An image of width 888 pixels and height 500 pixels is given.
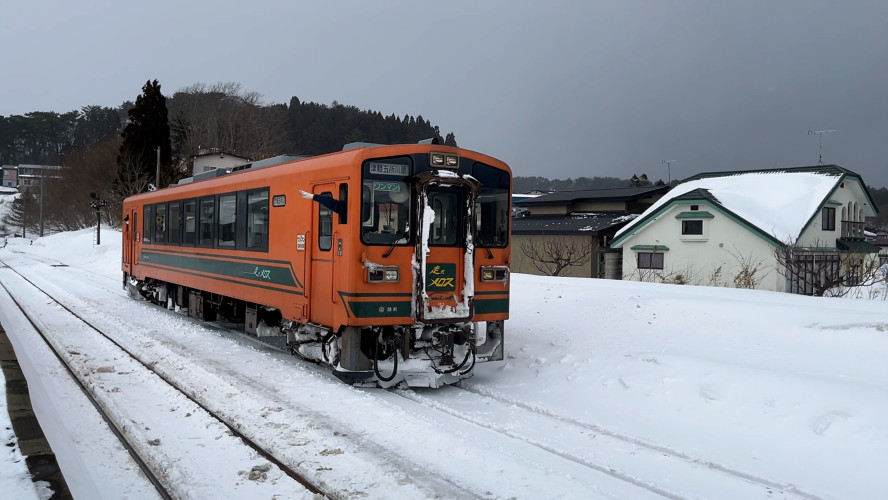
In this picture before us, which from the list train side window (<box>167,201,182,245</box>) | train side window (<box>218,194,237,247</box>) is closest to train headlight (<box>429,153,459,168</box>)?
train side window (<box>218,194,237,247</box>)

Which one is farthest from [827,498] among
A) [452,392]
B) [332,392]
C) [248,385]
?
[248,385]

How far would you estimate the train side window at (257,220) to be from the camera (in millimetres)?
9734

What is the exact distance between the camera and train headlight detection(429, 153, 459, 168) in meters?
7.88

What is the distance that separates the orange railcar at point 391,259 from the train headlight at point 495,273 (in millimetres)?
16

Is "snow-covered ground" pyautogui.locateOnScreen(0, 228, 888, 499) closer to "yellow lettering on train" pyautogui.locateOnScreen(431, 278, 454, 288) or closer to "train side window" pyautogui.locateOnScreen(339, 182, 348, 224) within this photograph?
"yellow lettering on train" pyautogui.locateOnScreen(431, 278, 454, 288)

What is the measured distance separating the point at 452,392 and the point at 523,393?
2.79 ft

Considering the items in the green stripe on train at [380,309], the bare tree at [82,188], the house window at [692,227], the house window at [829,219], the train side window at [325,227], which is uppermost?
the bare tree at [82,188]

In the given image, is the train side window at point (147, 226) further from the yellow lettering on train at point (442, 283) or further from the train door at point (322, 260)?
the yellow lettering on train at point (442, 283)

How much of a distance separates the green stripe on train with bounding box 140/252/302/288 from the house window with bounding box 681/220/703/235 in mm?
20761

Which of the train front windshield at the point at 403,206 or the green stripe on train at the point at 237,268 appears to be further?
the green stripe on train at the point at 237,268

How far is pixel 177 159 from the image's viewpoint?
50.7m

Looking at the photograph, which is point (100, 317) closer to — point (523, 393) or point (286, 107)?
point (523, 393)

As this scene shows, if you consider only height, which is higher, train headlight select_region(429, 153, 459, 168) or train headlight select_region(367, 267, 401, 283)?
train headlight select_region(429, 153, 459, 168)

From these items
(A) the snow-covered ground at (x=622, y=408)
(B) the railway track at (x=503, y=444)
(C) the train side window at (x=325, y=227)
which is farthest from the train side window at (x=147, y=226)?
(C) the train side window at (x=325, y=227)
